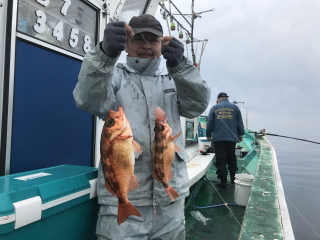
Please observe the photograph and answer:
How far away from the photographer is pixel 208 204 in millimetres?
4410

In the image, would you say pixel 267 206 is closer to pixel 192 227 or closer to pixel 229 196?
pixel 192 227

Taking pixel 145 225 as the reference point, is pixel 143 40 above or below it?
above

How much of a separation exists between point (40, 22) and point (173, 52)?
145 centimetres

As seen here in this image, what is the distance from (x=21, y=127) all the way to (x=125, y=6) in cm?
233

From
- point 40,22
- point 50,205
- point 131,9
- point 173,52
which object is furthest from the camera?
point 131,9

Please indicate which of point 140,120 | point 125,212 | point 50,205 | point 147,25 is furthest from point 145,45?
point 50,205

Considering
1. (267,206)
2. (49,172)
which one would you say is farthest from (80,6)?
(267,206)

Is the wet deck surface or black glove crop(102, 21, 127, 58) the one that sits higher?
black glove crop(102, 21, 127, 58)

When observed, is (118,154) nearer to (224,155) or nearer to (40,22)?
(40,22)

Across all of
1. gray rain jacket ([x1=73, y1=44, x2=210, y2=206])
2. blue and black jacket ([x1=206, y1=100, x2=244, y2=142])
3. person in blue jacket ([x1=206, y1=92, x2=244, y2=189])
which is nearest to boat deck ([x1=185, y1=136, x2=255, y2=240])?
person in blue jacket ([x1=206, y1=92, x2=244, y2=189])

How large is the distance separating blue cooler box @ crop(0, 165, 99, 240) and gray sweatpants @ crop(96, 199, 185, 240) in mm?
157

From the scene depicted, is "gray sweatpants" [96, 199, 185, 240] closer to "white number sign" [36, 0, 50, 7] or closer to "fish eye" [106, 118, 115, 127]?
"fish eye" [106, 118, 115, 127]

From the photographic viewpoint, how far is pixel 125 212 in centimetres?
115

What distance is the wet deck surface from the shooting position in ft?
10.7
